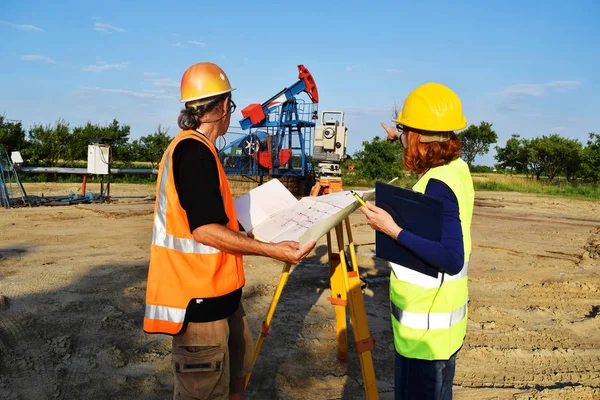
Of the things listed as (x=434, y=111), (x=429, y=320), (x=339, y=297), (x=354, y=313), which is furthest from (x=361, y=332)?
(x=434, y=111)

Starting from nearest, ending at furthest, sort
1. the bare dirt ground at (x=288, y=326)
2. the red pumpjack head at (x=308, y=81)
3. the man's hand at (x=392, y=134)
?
1. the man's hand at (x=392, y=134)
2. the bare dirt ground at (x=288, y=326)
3. the red pumpjack head at (x=308, y=81)

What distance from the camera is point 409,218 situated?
5.91 feet

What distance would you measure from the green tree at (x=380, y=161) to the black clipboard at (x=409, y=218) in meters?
25.1

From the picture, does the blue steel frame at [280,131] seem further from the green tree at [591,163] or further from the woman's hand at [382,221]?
the green tree at [591,163]

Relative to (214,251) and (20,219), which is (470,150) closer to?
(20,219)

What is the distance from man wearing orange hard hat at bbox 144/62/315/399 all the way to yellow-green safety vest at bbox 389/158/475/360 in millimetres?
477

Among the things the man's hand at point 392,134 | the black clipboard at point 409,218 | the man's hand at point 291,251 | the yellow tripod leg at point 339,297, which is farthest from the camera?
the yellow tripod leg at point 339,297

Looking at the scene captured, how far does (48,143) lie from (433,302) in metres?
27.9

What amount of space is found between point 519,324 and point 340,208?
4086 millimetres

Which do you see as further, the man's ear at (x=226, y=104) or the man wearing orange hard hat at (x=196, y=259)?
the man's ear at (x=226, y=104)

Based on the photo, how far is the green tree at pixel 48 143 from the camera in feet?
82.4

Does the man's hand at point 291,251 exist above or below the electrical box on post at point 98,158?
below

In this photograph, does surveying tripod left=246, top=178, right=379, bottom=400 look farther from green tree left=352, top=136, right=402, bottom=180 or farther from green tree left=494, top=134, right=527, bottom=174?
green tree left=494, top=134, right=527, bottom=174

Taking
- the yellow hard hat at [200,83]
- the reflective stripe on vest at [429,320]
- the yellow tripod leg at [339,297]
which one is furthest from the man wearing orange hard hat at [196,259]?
the yellow tripod leg at [339,297]
